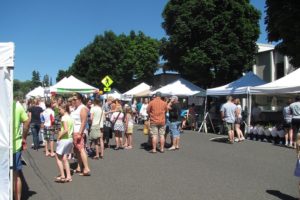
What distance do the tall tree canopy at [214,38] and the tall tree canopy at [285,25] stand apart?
913cm

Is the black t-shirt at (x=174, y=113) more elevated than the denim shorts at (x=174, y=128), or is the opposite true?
the black t-shirt at (x=174, y=113)

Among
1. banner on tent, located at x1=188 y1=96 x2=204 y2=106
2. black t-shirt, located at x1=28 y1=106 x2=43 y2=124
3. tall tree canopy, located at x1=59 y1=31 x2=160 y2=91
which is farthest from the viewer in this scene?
tall tree canopy, located at x1=59 y1=31 x2=160 y2=91

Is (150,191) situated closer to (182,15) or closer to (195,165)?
(195,165)

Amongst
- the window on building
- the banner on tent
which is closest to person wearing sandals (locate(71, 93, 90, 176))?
the banner on tent

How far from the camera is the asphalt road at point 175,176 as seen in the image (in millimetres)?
7027

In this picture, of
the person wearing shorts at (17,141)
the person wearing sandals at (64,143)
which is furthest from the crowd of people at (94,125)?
the person wearing shorts at (17,141)

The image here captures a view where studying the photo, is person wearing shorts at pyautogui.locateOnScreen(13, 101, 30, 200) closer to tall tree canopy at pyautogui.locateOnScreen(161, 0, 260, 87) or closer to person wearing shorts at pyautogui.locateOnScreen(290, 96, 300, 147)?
person wearing shorts at pyautogui.locateOnScreen(290, 96, 300, 147)

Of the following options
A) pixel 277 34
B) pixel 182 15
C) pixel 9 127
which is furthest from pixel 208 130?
pixel 9 127

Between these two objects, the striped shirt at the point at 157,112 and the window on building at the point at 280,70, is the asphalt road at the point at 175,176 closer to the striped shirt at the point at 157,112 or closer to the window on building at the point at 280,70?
the striped shirt at the point at 157,112

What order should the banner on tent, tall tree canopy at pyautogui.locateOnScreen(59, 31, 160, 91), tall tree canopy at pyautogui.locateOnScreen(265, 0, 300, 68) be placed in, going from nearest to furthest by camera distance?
1. tall tree canopy at pyautogui.locateOnScreen(265, 0, 300, 68)
2. the banner on tent
3. tall tree canopy at pyautogui.locateOnScreen(59, 31, 160, 91)

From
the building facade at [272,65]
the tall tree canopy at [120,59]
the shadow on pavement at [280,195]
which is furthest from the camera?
the tall tree canopy at [120,59]

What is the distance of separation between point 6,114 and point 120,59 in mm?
47882

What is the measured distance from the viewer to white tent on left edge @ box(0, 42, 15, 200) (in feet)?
16.9

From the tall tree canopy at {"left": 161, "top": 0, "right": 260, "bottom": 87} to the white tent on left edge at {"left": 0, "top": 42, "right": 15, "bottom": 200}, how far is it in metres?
23.4
